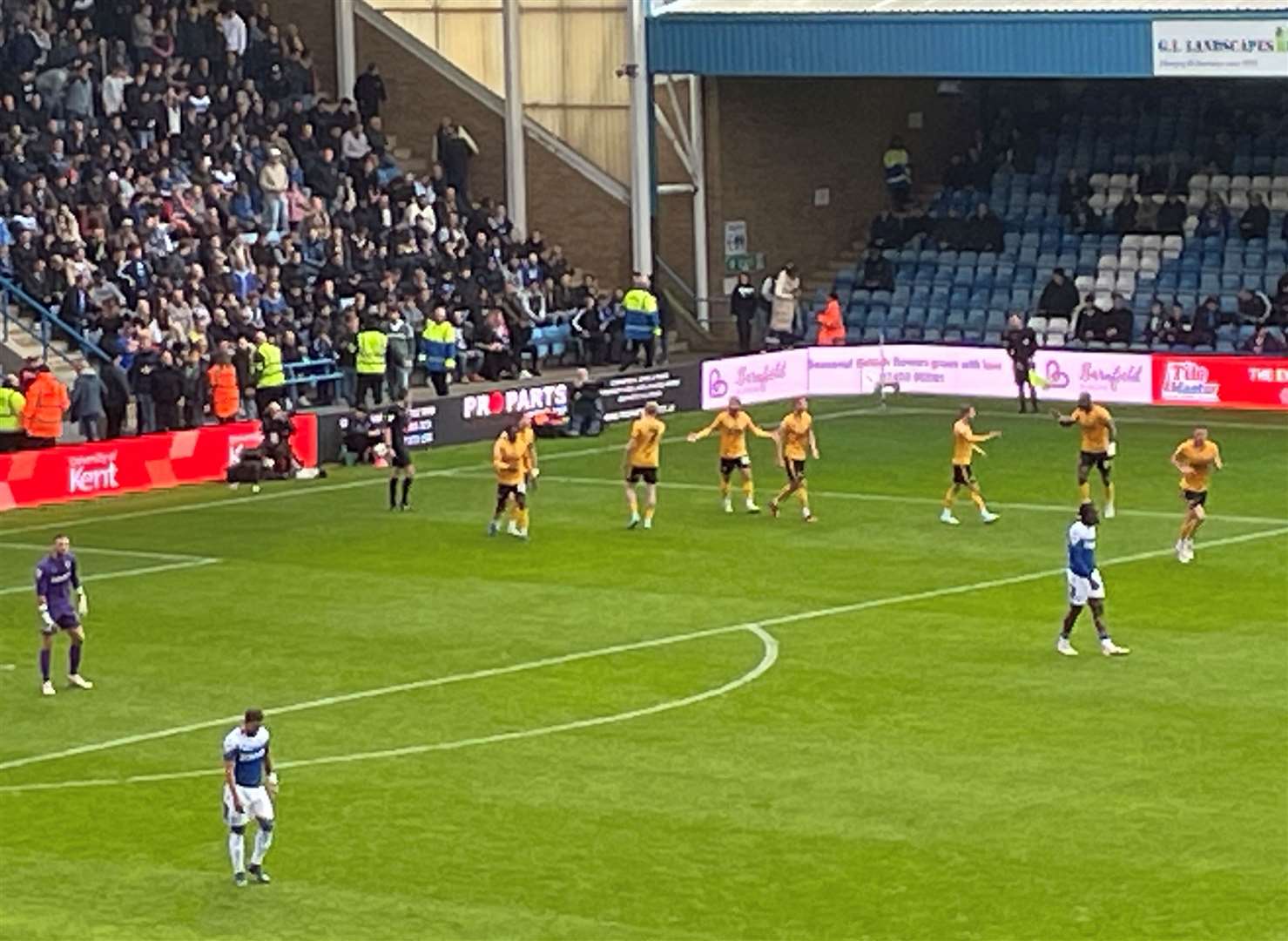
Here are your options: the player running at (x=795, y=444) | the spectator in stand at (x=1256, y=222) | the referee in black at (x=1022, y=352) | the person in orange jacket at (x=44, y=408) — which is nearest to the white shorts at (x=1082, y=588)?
the player running at (x=795, y=444)

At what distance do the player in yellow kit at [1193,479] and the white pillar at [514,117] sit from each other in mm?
26291

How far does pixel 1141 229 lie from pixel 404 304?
647 inches

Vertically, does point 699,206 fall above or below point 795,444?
above

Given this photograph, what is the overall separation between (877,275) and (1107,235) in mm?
4802

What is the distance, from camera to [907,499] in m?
49.2

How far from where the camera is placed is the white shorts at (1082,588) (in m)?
35.9

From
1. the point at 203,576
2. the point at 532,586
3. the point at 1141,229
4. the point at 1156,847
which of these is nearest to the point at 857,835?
the point at 1156,847

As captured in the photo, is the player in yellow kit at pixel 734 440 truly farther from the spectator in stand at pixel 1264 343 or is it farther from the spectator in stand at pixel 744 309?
the spectator in stand at pixel 744 309

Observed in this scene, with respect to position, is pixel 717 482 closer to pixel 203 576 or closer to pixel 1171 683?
pixel 203 576

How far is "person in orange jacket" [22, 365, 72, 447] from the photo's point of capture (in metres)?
50.6

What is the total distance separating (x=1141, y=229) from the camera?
6738cm

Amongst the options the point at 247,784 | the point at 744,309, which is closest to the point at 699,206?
the point at 744,309

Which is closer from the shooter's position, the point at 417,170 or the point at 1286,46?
the point at 1286,46

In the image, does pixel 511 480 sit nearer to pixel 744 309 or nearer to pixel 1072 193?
pixel 744 309
